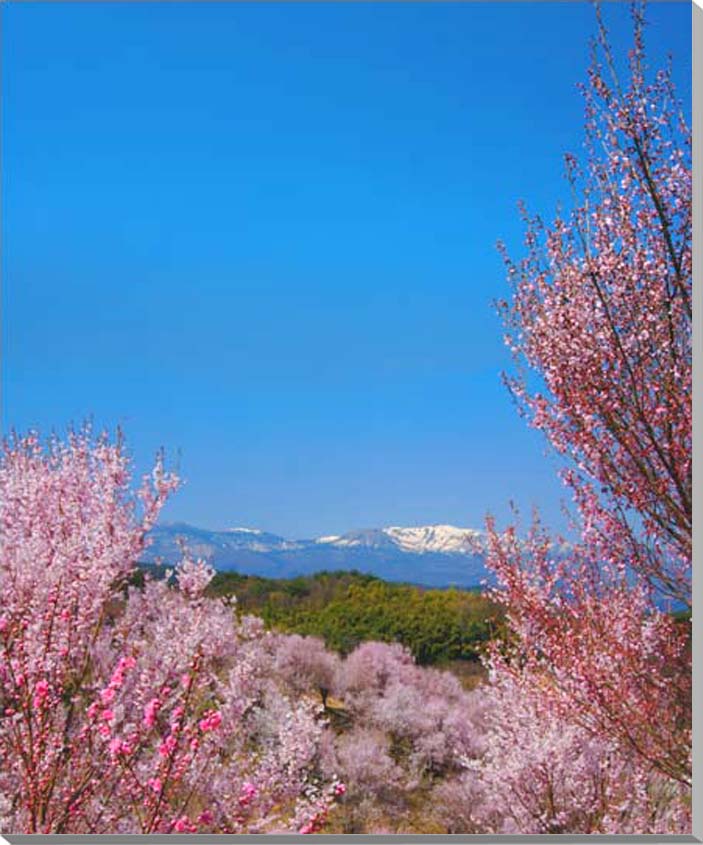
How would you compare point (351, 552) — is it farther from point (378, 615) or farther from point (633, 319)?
point (633, 319)

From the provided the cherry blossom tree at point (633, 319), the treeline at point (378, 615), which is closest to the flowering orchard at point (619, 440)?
the cherry blossom tree at point (633, 319)

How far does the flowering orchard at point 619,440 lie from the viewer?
308 centimetres

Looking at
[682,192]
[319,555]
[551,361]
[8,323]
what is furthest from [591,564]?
[319,555]

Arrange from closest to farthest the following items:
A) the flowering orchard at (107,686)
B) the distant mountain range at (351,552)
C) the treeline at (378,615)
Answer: the flowering orchard at (107,686) → the distant mountain range at (351,552) → the treeline at (378,615)

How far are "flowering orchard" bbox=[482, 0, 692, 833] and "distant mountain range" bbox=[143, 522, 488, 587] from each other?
0.75m

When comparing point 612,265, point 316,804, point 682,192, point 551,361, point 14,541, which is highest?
point 682,192

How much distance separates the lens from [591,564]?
13.9ft

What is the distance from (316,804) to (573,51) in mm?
3638

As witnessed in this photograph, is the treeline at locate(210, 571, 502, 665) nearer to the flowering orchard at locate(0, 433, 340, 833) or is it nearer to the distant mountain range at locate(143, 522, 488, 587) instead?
the distant mountain range at locate(143, 522, 488, 587)

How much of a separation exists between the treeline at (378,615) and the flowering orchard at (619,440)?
11.5 meters

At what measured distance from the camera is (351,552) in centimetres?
3338

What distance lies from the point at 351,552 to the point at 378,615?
15591 millimetres

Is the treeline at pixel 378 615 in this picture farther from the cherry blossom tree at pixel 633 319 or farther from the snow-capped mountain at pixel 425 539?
the cherry blossom tree at pixel 633 319

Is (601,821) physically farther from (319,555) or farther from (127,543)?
(319,555)
